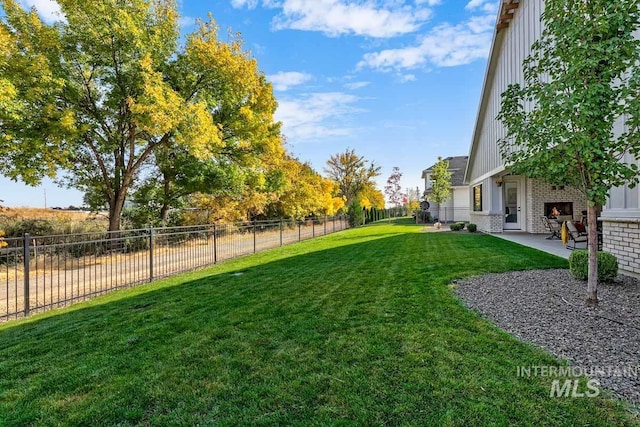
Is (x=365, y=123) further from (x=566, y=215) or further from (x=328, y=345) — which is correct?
(x=328, y=345)

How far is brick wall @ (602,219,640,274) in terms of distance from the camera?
19.1 ft

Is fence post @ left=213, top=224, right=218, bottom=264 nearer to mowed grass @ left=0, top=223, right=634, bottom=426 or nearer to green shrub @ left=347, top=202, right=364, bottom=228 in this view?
mowed grass @ left=0, top=223, right=634, bottom=426

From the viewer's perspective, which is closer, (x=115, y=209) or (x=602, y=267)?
(x=602, y=267)

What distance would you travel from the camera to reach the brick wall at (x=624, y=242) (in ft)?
19.1

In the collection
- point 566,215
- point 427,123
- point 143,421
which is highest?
point 427,123

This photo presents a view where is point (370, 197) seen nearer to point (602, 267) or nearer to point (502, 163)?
point (502, 163)

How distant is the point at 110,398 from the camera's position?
2.53 m

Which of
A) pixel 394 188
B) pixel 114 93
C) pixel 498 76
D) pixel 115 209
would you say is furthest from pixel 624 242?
pixel 394 188

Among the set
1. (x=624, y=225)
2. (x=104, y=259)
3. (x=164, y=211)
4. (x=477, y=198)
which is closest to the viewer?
(x=624, y=225)

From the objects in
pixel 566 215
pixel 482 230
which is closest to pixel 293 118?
pixel 482 230

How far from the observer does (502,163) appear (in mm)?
13242

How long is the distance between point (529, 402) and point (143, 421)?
8.46 ft

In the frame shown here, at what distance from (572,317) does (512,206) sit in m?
14.0

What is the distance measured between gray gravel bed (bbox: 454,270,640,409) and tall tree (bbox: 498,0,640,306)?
446 mm
